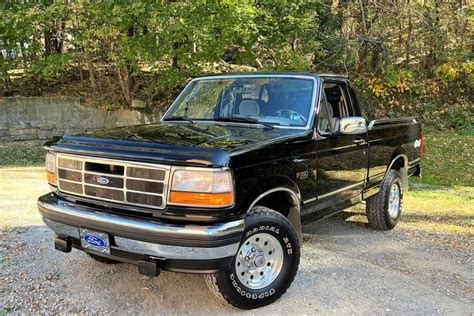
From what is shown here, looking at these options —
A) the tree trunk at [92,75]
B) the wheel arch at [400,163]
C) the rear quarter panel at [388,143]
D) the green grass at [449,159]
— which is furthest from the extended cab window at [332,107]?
the tree trunk at [92,75]

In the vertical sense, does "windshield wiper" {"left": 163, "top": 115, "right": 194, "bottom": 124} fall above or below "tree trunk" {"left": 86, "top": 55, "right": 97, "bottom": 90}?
below

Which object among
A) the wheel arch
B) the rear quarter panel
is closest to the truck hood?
the rear quarter panel

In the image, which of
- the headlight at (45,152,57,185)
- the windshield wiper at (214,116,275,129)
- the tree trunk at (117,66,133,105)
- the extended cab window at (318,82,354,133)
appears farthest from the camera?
the tree trunk at (117,66,133,105)

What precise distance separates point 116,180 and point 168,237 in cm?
65

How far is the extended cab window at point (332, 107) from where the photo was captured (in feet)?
15.5

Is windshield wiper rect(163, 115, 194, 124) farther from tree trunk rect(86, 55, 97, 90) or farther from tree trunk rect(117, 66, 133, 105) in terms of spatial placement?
tree trunk rect(86, 55, 97, 90)

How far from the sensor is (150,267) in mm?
Result: 3230

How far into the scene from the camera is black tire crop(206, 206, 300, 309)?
3.48 metres

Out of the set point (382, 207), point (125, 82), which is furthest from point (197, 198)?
point (125, 82)

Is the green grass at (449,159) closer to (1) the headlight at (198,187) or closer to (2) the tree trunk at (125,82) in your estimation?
(1) the headlight at (198,187)

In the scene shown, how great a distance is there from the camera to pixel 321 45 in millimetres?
14180

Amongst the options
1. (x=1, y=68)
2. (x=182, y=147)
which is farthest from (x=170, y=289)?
(x=1, y=68)

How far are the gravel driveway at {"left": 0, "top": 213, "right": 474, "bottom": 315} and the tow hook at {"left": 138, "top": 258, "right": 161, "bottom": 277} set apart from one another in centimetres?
59

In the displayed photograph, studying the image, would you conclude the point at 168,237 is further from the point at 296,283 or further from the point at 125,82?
the point at 125,82
